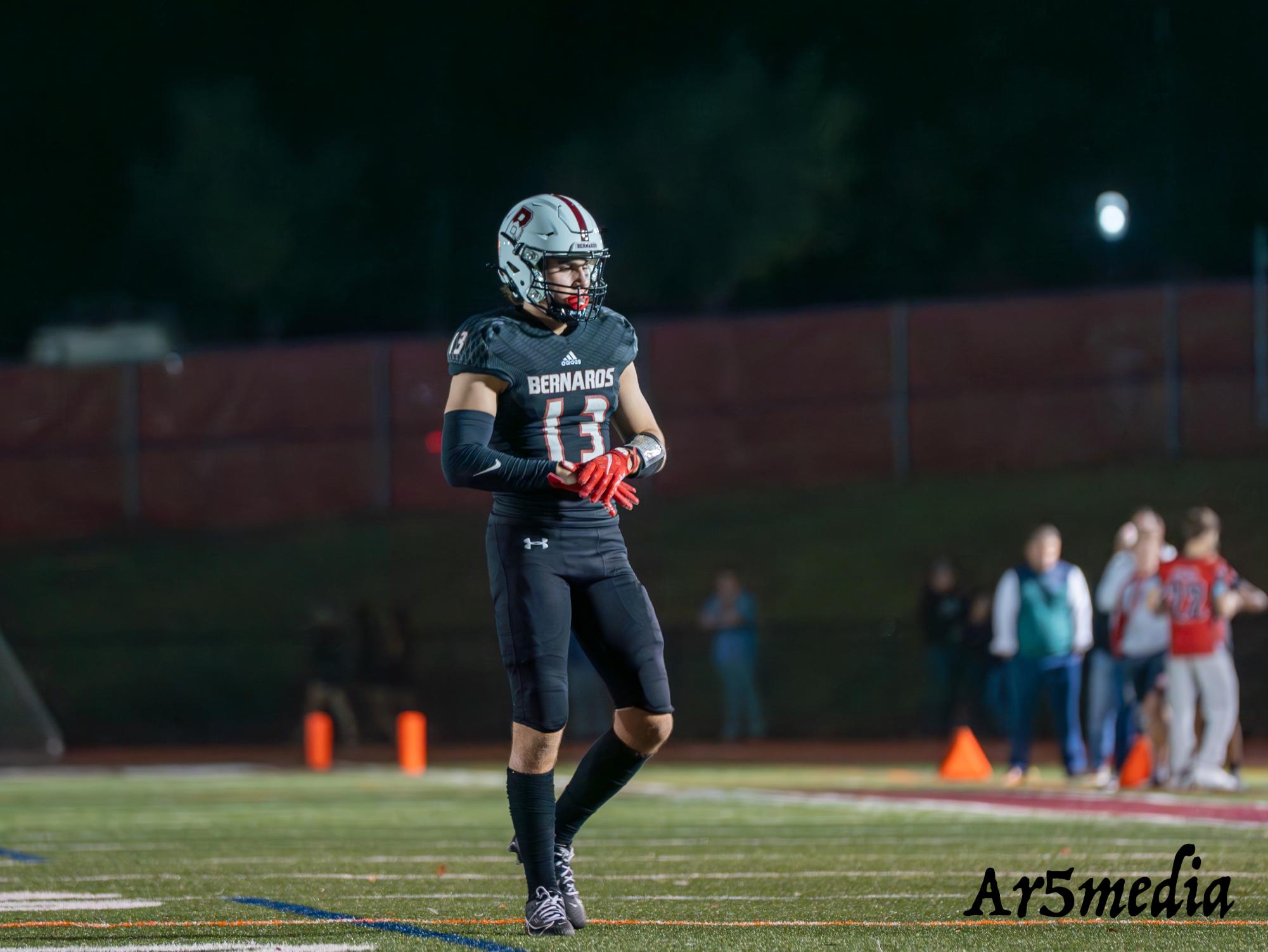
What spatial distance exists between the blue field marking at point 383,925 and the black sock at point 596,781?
577 millimetres

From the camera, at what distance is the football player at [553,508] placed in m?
6.40

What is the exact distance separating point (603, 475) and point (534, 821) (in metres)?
0.99

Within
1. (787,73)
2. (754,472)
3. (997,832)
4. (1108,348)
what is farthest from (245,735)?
(787,73)

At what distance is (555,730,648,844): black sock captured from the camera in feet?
22.1

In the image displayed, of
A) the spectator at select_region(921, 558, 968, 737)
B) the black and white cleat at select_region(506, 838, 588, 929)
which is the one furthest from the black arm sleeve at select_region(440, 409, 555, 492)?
the spectator at select_region(921, 558, 968, 737)

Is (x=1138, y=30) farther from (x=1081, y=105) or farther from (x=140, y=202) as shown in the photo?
(x=140, y=202)

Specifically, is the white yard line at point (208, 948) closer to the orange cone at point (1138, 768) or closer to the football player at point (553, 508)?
the football player at point (553, 508)

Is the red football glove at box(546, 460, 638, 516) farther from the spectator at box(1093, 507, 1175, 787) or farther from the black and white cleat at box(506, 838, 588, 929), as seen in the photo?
the spectator at box(1093, 507, 1175, 787)

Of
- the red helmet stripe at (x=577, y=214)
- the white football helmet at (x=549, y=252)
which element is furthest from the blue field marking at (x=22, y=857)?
the red helmet stripe at (x=577, y=214)

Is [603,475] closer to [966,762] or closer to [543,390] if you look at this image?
[543,390]

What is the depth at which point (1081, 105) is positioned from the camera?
45.1 metres

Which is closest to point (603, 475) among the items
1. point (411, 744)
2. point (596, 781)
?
point (596, 781)

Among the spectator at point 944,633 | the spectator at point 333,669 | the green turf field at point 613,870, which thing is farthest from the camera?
the spectator at point 333,669

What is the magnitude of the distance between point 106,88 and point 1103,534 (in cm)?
2856
